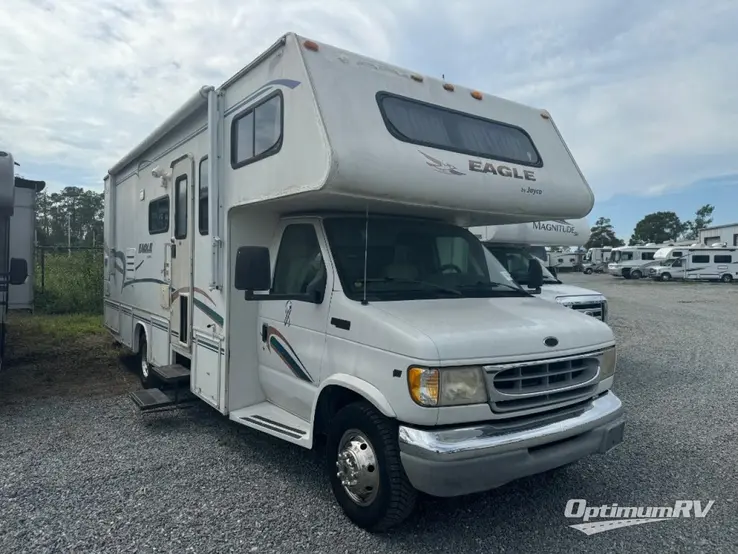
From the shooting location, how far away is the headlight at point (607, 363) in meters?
4.11

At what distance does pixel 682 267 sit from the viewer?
40.1 meters

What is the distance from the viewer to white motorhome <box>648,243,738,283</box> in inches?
1532

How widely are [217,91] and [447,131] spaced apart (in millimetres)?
2146

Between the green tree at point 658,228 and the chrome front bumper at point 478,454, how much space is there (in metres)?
90.5

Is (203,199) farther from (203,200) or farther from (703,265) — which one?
(703,265)

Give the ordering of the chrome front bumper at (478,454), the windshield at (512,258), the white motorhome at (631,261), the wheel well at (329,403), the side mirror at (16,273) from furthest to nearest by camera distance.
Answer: the white motorhome at (631,261) → the windshield at (512,258) → the side mirror at (16,273) → the wheel well at (329,403) → the chrome front bumper at (478,454)

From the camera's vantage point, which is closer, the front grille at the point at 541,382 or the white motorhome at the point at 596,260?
the front grille at the point at 541,382

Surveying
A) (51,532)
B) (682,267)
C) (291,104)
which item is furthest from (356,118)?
(682,267)

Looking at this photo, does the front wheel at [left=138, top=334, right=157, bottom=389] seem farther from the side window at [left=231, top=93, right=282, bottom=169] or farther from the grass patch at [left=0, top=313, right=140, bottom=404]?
the side window at [left=231, top=93, right=282, bottom=169]

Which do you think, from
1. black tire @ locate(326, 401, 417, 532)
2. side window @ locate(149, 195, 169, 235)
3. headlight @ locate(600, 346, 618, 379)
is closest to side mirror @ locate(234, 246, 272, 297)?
black tire @ locate(326, 401, 417, 532)

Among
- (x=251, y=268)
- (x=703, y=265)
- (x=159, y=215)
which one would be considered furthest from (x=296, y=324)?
(x=703, y=265)

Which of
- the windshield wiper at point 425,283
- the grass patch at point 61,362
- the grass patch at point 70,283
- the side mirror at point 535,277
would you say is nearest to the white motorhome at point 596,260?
the grass patch at point 70,283

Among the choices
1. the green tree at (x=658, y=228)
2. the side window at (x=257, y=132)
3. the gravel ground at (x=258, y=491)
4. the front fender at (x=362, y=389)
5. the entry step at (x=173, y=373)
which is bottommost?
the gravel ground at (x=258, y=491)

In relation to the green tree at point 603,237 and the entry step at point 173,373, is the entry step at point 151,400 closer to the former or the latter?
the entry step at point 173,373
